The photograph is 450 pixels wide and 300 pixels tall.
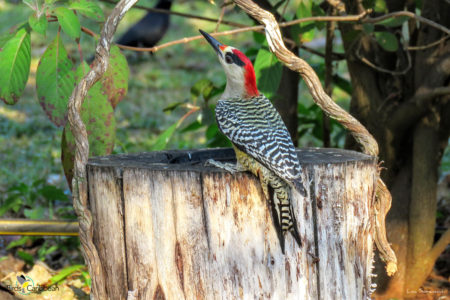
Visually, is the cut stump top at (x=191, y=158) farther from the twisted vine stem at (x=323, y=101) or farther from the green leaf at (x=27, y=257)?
the green leaf at (x=27, y=257)

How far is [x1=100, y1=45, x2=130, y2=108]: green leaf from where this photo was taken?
315 cm

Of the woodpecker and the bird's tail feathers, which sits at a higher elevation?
the woodpecker

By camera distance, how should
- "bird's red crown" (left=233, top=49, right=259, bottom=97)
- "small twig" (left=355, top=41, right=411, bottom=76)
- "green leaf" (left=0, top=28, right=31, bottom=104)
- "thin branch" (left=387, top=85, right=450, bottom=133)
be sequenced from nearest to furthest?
"green leaf" (left=0, top=28, right=31, bottom=104)
"bird's red crown" (left=233, top=49, right=259, bottom=97)
"thin branch" (left=387, top=85, right=450, bottom=133)
"small twig" (left=355, top=41, right=411, bottom=76)

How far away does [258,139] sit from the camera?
111 inches

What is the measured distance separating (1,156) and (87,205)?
4.37 meters

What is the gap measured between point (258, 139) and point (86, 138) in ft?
2.41

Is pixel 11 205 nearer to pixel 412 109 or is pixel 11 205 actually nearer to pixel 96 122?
pixel 96 122

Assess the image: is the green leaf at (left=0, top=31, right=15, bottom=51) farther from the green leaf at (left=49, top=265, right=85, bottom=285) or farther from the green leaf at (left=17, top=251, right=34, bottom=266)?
the green leaf at (left=17, top=251, right=34, bottom=266)

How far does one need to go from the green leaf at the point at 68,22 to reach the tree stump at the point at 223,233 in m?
0.58

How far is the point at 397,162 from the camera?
14.1ft

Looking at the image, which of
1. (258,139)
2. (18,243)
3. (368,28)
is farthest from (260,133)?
Result: (18,243)

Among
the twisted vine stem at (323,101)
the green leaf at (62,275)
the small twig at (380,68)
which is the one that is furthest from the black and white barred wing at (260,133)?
the green leaf at (62,275)

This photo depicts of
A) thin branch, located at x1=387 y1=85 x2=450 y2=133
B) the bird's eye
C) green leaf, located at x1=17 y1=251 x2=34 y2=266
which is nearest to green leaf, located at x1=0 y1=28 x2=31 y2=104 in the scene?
the bird's eye

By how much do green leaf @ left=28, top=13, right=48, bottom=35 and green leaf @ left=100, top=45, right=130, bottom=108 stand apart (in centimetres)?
42
